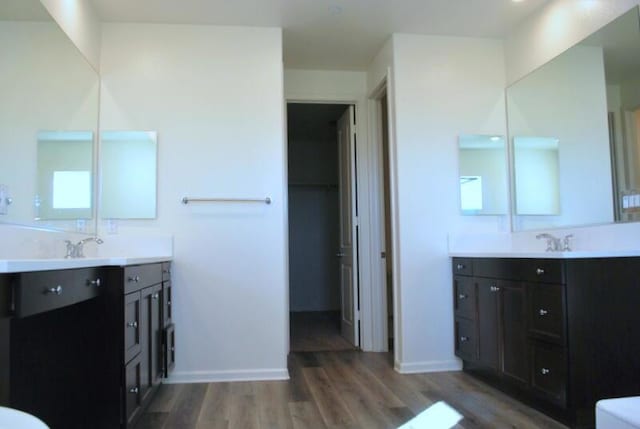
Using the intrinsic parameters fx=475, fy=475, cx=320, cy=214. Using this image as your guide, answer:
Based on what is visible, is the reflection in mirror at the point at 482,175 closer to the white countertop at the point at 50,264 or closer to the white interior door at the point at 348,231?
the white interior door at the point at 348,231

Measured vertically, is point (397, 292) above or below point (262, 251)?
below

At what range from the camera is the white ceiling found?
10.2 ft

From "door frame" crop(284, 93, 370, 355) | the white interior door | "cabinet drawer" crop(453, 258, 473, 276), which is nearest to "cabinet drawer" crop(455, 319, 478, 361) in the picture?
"cabinet drawer" crop(453, 258, 473, 276)

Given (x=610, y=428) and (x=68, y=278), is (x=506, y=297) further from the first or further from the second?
(x=68, y=278)

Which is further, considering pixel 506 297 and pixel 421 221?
pixel 421 221

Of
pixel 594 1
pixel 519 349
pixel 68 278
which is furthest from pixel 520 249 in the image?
pixel 68 278

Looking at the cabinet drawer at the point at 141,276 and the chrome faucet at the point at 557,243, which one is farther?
the chrome faucet at the point at 557,243

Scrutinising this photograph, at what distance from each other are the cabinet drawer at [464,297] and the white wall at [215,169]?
4.06 feet

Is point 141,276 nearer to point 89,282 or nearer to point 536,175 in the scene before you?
point 89,282

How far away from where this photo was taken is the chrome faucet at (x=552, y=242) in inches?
115

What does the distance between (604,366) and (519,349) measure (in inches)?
17.5

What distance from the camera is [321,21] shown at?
11.0 ft

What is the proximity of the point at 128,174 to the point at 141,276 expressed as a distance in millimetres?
1146

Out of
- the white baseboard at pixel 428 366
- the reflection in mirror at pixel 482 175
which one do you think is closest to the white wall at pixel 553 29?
the reflection in mirror at pixel 482 175
